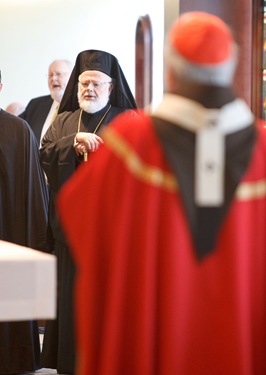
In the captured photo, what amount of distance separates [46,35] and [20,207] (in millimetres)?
2236

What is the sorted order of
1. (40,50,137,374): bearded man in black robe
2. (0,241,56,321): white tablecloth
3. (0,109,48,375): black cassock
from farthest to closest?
(0,109,48,375): black cassock
(40,50,137,374): bearded man in black robe
(0,241,56,321): white tablecloth

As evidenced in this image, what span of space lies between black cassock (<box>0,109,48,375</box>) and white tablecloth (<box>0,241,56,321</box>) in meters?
3.38

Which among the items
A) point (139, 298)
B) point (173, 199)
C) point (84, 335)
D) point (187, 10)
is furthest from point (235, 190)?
point (187, 10)

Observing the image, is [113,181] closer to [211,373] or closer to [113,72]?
[211,373]

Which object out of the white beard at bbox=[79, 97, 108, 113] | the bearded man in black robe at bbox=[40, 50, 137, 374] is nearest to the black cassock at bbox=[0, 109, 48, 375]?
the bearded man in black robe at bbox=[40, 50, 137, 374]

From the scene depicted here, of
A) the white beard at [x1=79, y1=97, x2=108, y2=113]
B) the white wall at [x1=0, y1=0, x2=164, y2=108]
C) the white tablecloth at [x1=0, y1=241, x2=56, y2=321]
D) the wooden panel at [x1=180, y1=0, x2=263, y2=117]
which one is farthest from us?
the white wall at [x1=0, y1=0, x2=164, y2=108]

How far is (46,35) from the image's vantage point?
8797 mm

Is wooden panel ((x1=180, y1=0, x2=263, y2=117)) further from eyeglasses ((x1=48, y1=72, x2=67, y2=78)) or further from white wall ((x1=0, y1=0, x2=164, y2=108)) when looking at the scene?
eyeglasses ((x1=48, y1=72, x2=67, y2=78))

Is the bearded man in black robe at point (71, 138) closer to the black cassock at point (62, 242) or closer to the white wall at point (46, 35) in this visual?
the black cassock at point (62, 242)

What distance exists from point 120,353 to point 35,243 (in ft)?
10.8

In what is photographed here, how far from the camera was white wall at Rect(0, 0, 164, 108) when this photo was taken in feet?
27.8

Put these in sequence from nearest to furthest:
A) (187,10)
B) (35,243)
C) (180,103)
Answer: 1. (180,103)
2. (35,243)
3. (187,10)

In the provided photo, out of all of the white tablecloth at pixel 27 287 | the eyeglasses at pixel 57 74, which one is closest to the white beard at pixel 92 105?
the eyeglasses at pixel 57 74

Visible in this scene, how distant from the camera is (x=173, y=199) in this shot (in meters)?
3.77
